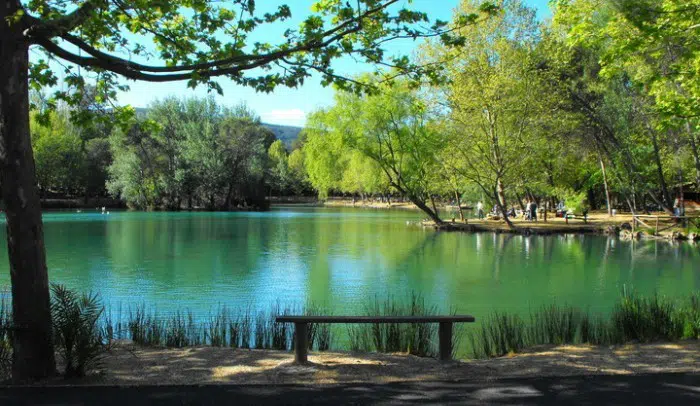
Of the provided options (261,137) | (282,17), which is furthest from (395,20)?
(261,137)

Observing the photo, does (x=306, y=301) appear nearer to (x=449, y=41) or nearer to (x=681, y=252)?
(x=449, y=41)

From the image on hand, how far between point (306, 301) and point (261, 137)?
47.8 meters

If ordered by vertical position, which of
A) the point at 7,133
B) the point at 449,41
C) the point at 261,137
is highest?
the point at 261,137

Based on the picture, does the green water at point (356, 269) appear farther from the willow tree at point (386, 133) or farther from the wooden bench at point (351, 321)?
the willow tree at point (386, 133)

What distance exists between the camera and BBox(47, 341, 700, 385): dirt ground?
210 inches

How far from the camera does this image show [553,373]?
552 centimetres

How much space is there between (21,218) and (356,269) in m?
13.8

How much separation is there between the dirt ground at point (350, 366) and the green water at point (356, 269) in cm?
481

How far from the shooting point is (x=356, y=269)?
18.4 meters

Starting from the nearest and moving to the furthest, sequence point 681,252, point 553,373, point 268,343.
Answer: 1. point 553,373
2. point 268,343
3. point 681,252

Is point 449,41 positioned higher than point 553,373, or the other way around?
point 449,41

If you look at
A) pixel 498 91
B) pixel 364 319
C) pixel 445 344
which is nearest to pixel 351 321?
pixel 364 319

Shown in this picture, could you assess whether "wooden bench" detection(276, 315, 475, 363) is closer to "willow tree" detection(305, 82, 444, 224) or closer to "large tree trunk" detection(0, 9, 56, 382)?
"large tree trunk" detection(0, 9, 56, 382)

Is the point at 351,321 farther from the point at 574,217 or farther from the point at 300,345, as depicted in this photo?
the point at 574,217
